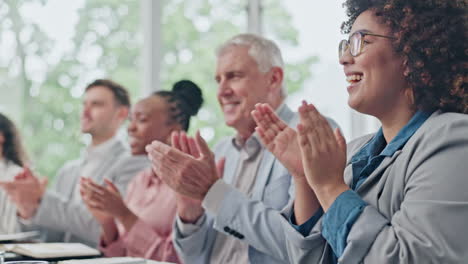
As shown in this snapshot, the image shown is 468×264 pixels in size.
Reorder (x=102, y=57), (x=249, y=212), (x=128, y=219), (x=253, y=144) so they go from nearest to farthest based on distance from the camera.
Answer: (x=249, y=212) < (x=253, y=144) < (x=128, y=219) < (x=102, y=57)

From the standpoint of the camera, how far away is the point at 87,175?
3695mm

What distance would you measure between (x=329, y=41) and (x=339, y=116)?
73cm

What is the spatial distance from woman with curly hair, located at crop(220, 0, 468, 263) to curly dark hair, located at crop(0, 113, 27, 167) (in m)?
2.92

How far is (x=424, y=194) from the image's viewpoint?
1.34 metres

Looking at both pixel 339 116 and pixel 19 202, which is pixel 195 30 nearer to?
pixel 339 116

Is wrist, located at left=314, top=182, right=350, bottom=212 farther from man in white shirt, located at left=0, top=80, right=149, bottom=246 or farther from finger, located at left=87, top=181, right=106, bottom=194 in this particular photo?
man in white shirt, located at left=0, top=80, right=149, bottom=246

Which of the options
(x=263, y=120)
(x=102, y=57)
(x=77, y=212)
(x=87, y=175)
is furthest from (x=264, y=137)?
(x=102, y=57)

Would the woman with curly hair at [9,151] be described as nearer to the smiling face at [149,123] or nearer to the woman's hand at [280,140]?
the smiling face at [149,123]

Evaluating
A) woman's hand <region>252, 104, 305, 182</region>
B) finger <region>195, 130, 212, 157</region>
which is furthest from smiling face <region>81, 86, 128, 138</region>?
woman's hand <region>252, 104, 305, 182</region>

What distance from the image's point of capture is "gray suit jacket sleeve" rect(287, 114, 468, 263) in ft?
4.26

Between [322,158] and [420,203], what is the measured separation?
0.92 feet

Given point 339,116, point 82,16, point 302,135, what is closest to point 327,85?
point 339,116

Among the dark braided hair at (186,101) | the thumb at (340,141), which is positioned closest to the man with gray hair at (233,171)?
the dark braided hair at (186,101)

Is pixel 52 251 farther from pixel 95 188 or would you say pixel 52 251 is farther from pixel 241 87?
pixel 241 87
